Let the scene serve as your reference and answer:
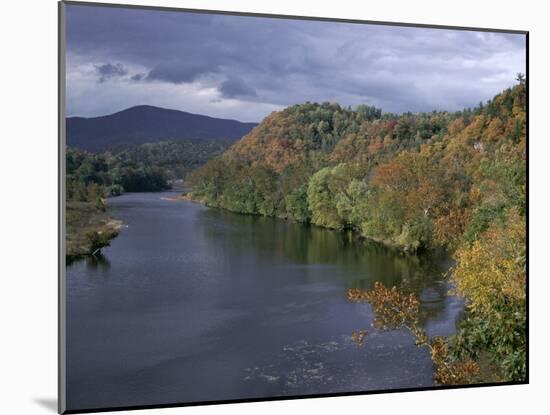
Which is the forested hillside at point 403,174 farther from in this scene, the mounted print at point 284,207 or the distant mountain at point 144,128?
the distant mountain at point 144,128

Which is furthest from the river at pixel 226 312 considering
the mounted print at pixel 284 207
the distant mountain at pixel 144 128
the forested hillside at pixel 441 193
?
the distant mountain at pixel 144 128

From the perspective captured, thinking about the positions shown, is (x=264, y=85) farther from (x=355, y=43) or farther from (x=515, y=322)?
(x=515, y=322)

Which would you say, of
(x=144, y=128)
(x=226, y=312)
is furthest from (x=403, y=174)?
(x=144, y=128)

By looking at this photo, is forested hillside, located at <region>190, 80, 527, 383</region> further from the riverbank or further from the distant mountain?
the riverbank

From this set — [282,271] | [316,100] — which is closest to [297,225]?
[282,271]

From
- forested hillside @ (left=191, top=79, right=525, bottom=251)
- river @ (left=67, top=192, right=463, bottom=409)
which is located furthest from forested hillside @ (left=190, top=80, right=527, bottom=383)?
river @ (left=67, top=192, right=463, bottom=409)

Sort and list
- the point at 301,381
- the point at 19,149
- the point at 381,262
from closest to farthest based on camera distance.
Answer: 1. the point at 19,149
2. the point at 301,381
3. the point at 381,262
